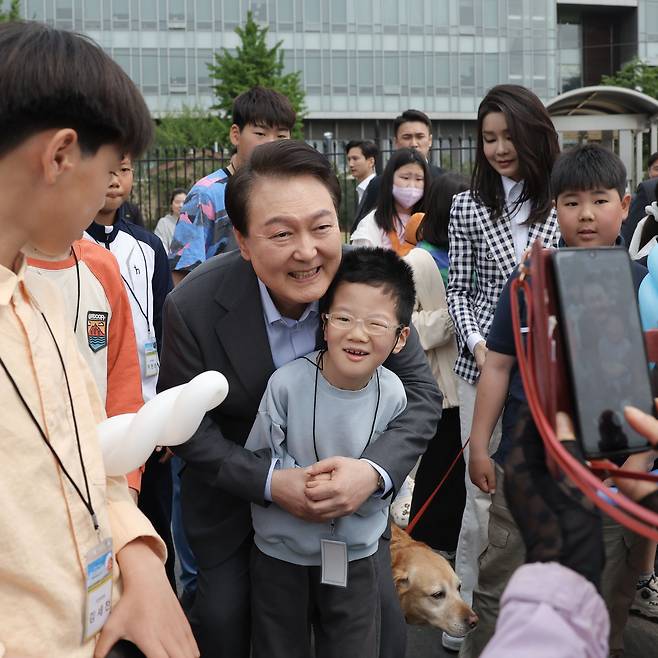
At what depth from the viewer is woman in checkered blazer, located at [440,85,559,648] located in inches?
145

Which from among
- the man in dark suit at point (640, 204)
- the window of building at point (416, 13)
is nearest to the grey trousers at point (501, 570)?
the man in dark suit at point (640, 204)

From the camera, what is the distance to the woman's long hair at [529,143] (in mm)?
3689

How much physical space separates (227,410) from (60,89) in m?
1.35

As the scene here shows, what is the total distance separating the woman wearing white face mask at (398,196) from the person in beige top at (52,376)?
388cm

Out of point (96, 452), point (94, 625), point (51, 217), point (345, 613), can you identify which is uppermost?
point (51, 217)

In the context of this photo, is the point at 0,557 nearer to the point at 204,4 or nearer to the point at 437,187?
the point at 437,187

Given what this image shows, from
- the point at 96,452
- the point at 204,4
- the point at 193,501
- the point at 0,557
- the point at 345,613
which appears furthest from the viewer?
the point at 204,4

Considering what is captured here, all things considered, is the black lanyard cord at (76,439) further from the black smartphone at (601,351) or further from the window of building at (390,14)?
the window of building at (390,14)

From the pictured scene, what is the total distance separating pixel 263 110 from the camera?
15.0 ft

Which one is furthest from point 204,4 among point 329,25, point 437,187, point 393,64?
point 437,187

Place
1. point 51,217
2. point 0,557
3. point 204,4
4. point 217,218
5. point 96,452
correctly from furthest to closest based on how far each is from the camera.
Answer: point 204,4 < point 217,218 < point 96,452 < point 51,217 < point 0,557

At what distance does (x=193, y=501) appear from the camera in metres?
2.69

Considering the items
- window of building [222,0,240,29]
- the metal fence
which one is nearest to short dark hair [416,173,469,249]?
the metal fence

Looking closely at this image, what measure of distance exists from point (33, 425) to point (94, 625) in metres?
0.38
